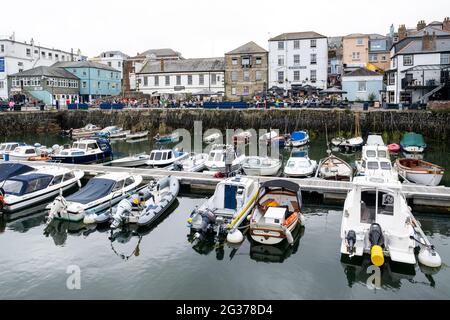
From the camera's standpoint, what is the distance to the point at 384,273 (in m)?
13.0

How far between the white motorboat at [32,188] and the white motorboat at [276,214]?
9.23 meters

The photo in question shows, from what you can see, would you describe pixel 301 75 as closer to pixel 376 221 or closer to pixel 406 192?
pixel 406 192

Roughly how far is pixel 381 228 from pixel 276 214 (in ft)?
12.3

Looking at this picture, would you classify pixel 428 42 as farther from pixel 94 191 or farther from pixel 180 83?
pixel 94 191

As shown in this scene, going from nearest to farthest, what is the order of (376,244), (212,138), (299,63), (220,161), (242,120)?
(376,244), (220,161), (212,138), (242,120), (299,63)

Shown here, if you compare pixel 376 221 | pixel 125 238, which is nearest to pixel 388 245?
Result: pixel 376 221

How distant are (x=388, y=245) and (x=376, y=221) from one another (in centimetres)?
119

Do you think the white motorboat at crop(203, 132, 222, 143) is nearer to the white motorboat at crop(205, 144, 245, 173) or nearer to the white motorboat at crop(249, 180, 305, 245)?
the white motorboat at crop(205, 144, 245, 173)

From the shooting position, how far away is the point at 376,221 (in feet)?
47.5

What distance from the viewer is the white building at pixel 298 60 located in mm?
58562

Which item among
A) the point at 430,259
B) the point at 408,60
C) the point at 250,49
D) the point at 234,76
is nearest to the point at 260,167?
the point at 430,259

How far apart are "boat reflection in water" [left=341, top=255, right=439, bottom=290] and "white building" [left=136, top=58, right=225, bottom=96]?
5117cm

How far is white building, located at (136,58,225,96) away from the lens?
64.5m

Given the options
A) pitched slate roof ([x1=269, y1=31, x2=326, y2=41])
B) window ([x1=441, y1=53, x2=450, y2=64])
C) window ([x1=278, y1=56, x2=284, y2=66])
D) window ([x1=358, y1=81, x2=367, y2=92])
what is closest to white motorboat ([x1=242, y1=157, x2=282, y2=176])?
window ([x1=441, y1=53, x2=450, y2=64])
